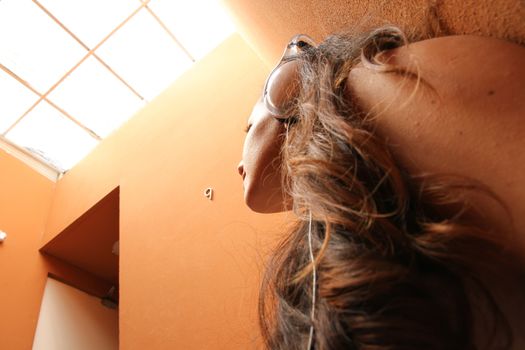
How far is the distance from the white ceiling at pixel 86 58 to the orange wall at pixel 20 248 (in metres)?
0.27

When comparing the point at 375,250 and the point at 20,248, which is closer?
the point at 375,250

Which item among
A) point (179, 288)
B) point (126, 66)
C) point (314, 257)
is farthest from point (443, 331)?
point (126, 66)

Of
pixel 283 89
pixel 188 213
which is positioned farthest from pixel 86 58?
pixel 283 89

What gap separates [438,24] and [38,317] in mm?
2464

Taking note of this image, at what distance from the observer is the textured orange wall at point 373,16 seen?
1.77 feet

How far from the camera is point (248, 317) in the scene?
3.61 feet

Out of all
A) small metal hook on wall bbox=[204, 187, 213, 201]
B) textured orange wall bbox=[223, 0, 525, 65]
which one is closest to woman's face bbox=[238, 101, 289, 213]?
textured orange wall bbox=[223, 0, 525, 65]

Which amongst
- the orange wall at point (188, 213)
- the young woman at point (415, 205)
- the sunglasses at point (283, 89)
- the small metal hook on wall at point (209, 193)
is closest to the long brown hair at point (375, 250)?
the young woman at point (415, 205)

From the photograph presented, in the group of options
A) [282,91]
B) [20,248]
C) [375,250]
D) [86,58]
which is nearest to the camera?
[375,250]

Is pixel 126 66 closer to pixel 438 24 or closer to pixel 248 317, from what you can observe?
pixel 248 317

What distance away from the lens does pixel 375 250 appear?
445 mm

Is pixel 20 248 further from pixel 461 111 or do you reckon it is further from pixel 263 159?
pixel 461 111

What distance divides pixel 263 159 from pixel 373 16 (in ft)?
1.19

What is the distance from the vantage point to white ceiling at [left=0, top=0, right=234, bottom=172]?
93.5 inches
